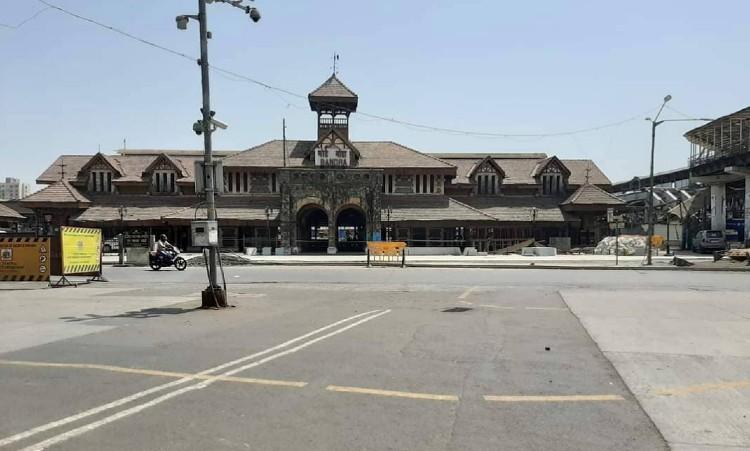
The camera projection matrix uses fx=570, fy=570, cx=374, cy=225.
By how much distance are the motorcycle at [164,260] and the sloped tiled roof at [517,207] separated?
29.4 m

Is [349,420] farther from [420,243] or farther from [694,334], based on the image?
[420,243]

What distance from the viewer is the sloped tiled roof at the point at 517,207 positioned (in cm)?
5128

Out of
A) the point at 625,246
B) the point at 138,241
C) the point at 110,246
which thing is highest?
the point at 138,241

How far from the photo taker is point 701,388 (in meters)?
6.22

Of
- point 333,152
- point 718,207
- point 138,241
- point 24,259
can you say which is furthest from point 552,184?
point 24,259

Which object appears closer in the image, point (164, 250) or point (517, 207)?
point (164, 250)

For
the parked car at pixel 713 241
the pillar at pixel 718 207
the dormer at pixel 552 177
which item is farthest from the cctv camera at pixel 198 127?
the pillar at pixel 718 207

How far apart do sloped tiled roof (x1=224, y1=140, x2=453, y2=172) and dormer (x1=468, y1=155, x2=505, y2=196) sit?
15.6ft

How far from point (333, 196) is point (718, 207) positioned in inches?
1330

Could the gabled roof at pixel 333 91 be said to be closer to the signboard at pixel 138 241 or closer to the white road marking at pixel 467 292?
the signboard at pixel 138 241

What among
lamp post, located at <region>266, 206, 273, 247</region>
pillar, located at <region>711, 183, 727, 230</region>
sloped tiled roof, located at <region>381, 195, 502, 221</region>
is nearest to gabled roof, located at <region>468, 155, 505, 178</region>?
sloped tiled roof, located at <region>381, 195, 502, 221</region>

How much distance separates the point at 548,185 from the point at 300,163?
24.5 metres

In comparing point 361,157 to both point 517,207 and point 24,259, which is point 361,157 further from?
point 24,259

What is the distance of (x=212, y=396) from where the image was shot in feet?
19.1
